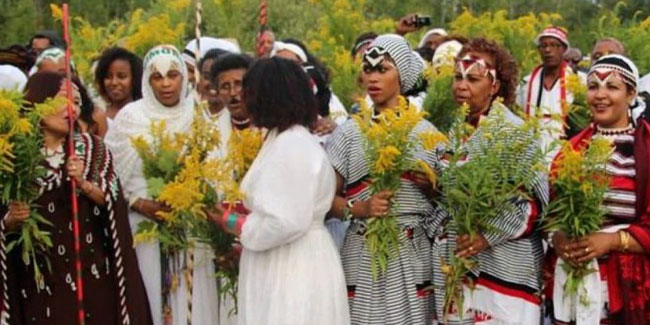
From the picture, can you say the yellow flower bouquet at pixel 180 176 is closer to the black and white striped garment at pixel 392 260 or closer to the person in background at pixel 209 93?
the person in background at pixel 209 93

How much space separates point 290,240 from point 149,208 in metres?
1.37

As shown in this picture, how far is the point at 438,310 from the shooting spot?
5656 millimetres

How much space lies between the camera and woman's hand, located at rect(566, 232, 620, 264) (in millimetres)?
5199

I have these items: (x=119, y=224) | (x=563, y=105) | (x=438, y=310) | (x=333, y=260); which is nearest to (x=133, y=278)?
Result: (x=119, y=224)

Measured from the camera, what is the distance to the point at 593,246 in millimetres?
5199

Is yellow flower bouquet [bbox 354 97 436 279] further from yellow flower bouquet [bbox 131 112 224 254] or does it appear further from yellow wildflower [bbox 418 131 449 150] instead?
yellow flower bouquet [bbox 131 112 224 254]

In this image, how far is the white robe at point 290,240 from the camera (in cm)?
521

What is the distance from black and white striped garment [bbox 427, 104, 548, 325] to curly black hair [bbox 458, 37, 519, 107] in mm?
316

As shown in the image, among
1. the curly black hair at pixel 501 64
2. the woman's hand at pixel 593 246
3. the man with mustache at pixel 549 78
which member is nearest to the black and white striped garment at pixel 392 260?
the curly black hair at pixel 501 64

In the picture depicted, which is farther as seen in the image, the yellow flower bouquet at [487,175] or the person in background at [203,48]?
the person in background at [203,48]

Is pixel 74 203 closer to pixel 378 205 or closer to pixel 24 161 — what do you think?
pixel 24 161

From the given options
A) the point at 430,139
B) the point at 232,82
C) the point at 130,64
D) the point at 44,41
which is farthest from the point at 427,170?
the point at 44,41

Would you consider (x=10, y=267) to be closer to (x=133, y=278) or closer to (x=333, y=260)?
(x=133, y=278)

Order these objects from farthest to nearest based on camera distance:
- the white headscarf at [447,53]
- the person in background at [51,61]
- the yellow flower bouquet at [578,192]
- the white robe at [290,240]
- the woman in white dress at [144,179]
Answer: the white headscarf at [447,53] → the person in background at [51,61] → the woman in white dress at [144,179] → the white robe at [290,240] → the yellow flower bouquet at [578,192]
